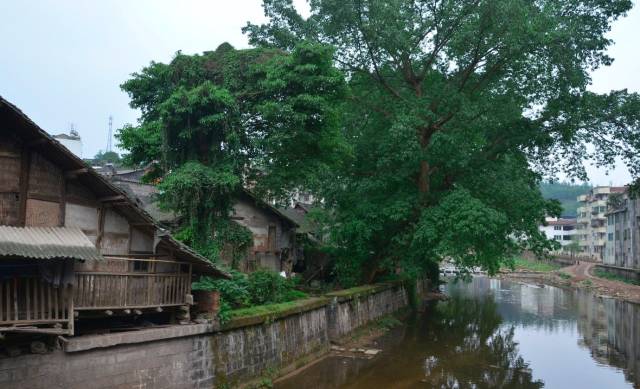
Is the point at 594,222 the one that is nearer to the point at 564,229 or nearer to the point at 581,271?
the point at 564,229

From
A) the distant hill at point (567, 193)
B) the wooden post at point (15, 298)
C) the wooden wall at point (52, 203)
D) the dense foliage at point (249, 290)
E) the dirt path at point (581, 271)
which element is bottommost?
the dirt path at point (581, 271)

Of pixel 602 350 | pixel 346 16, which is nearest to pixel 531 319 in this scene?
pixel 602 350

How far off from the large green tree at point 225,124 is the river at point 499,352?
729 cm

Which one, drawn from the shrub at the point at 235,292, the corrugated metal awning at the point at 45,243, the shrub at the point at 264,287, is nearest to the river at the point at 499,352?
the shrub at the point at 264,287

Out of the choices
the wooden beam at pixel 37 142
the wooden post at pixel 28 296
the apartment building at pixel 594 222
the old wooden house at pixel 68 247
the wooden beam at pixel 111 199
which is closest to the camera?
the wooden post at pixel 28 296

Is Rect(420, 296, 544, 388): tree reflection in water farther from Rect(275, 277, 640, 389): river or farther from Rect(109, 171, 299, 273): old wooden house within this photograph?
Rect(109, 171, 299, 273): old wooden house

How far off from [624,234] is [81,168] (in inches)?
2978

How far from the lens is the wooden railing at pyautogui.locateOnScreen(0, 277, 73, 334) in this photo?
34.5 feet

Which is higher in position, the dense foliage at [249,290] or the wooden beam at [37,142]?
the wooden beam at [37,142]

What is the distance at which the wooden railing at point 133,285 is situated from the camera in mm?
12062

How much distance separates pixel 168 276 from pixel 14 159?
471cm

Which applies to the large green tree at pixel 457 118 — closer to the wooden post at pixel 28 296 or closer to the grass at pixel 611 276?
the wooden post at pixel 28 296

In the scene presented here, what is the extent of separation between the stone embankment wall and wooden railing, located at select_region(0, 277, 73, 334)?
0.64 m

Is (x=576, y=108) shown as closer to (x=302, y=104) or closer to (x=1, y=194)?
(x=302, y=104)
